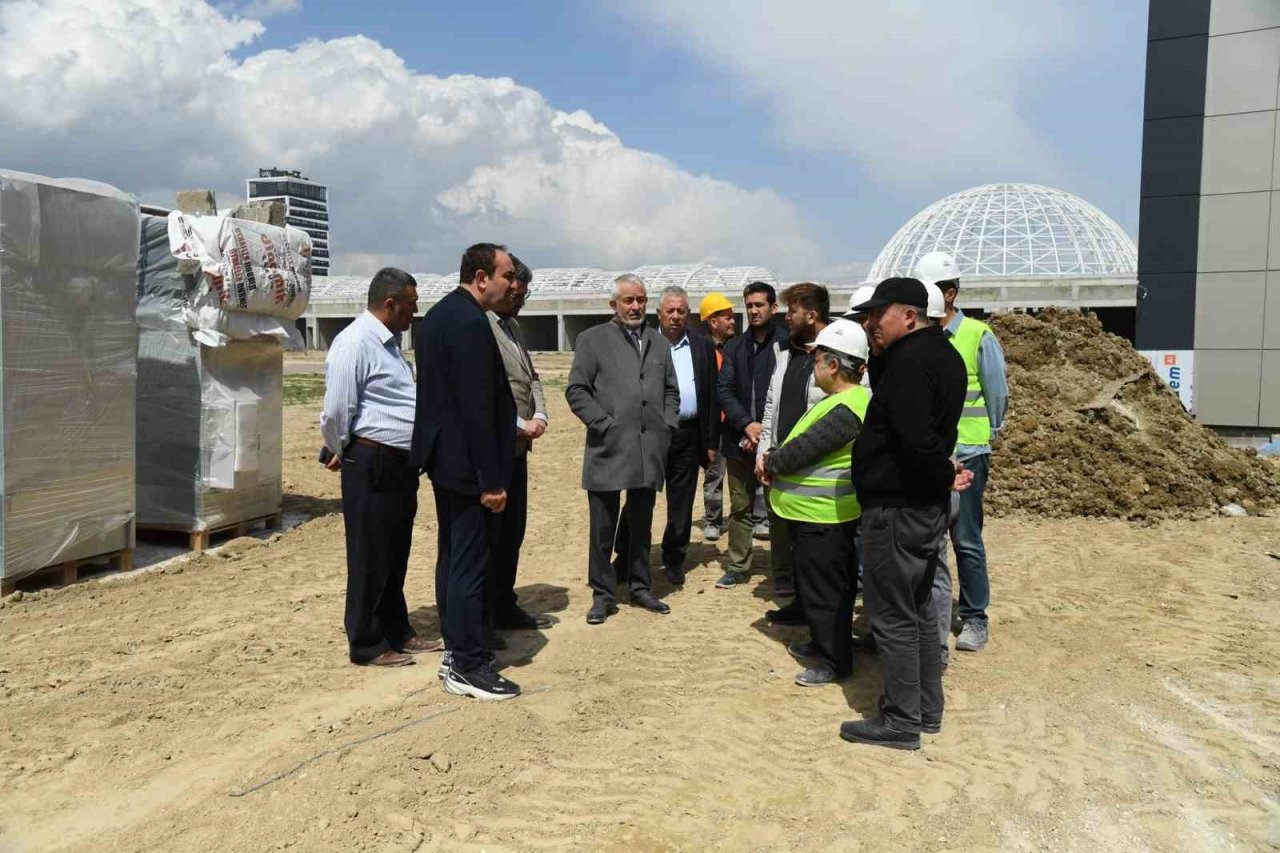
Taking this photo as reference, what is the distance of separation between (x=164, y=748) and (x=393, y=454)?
1.66 m

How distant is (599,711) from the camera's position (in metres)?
4.20

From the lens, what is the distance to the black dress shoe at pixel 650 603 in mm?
5836

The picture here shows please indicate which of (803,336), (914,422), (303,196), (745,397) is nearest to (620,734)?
(914,422)

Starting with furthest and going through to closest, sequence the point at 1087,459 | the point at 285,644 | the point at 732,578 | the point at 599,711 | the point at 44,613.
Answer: the point at 1087,459
the point at 732,578
the point at 44,613
the point at 285,644
the point at 599,711

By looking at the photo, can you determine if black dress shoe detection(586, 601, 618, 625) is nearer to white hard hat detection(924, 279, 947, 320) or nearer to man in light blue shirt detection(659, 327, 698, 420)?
man in light blue shirt detection(659, 327, 698, 420)

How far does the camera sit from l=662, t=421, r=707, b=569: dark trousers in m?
6.57

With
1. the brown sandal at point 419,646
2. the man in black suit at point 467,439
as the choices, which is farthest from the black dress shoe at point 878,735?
the brown sandal at point 419,646

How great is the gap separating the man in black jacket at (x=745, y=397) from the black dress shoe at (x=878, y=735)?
2.62m

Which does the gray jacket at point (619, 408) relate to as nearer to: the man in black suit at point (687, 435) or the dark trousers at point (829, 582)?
the man in black suit at point (687, 435)

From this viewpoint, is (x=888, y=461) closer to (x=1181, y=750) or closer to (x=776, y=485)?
(x=776, y=485)

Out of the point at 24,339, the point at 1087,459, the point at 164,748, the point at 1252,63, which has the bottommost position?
the point at 164,748

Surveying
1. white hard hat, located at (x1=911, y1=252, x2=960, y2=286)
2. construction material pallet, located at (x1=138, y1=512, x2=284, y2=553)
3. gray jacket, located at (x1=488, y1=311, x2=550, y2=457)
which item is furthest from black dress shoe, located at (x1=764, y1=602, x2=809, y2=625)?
construction material pallet, located at (x1=138, y1=512, x2=284, y2=553)

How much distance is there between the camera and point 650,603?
5.86 meters

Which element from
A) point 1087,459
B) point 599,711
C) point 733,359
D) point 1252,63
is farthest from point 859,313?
point 1252,63
